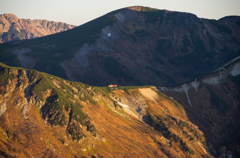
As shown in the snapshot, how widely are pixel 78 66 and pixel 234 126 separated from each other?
4013 inches

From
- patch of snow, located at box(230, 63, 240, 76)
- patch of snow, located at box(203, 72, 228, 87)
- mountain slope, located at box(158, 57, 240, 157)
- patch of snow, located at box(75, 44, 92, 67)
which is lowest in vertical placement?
patch of snow, located at box(75, 44, 92, 67)

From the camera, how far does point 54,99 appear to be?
76000 mm

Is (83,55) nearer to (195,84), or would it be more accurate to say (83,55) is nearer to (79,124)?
(195,84)

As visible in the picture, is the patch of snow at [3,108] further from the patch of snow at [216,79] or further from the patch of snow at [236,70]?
the patch of snow at [236,70]

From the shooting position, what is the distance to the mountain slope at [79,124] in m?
62.2

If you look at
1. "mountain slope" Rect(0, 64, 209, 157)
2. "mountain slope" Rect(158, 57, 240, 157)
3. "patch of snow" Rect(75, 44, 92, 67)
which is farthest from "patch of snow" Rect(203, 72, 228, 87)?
"patch of snow" Rect(75, 44, 92, 67)

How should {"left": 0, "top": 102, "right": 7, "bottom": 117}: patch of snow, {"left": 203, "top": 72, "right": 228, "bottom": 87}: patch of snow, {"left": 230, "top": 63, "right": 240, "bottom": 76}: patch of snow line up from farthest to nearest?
{"left": 230, "top": 63, "right": 240, "bottom": 76}: patch of snow
{"left": 203, "top": 72, "right": 228, "bottom": 87}: patch of snow
{"left": 0, "top": 102, "right": 7, "bottom": 117}: patch of snow

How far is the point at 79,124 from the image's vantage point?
240ft

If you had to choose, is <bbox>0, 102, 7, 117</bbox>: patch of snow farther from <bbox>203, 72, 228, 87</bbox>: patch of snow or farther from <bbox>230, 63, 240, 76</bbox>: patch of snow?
<bbox>230, 63, 240, 76</bbox>: patch of snow

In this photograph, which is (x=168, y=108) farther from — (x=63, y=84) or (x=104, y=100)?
(x=63, y=84)

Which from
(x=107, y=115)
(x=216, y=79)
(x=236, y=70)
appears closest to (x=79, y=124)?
(x=107, y=115)

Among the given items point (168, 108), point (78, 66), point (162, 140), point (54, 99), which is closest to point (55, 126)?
point (54, 99)

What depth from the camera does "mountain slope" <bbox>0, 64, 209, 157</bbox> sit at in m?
62.2

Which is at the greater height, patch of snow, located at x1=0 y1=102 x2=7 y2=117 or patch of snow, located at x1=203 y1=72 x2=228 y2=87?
patch of snow, located at x1=0 y1=102 x2=7 y2=117
